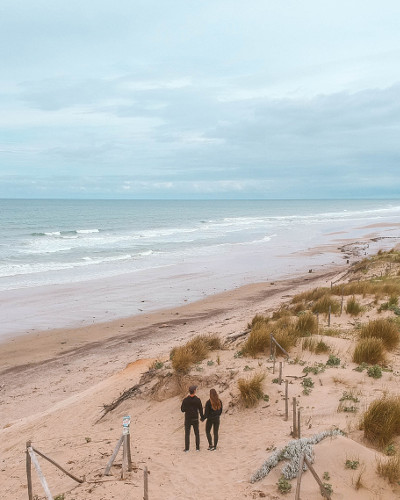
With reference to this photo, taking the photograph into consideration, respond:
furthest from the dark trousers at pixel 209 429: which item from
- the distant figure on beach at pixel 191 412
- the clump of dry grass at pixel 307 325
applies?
the clump of dry grass at pixel 307 325

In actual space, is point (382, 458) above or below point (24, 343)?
above

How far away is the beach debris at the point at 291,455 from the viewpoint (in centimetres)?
593

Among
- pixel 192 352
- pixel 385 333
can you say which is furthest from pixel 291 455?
pixel 385 333

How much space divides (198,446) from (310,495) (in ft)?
7.84

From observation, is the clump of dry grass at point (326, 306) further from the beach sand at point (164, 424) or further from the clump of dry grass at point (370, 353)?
the clump of dry grass at point (370, 353)

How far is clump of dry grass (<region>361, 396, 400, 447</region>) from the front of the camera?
6387 millimetres

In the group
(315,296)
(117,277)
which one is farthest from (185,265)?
(315,296)

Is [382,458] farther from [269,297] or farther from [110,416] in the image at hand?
[269,297]

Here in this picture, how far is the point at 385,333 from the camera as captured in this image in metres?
10.8

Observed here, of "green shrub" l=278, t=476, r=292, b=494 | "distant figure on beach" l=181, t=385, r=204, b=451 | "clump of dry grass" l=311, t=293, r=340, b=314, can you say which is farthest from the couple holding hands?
"clump of dry grass" l=311, t=293, r=340, b=314

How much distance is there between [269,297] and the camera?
2230 cm

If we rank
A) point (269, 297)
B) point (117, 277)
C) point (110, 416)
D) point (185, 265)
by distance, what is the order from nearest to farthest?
point (110, 416) < point (269, 297) < point (117, 277) < point (185, 265)

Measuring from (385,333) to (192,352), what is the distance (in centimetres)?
471

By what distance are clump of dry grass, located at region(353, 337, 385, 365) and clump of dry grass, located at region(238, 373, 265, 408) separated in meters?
2.52
